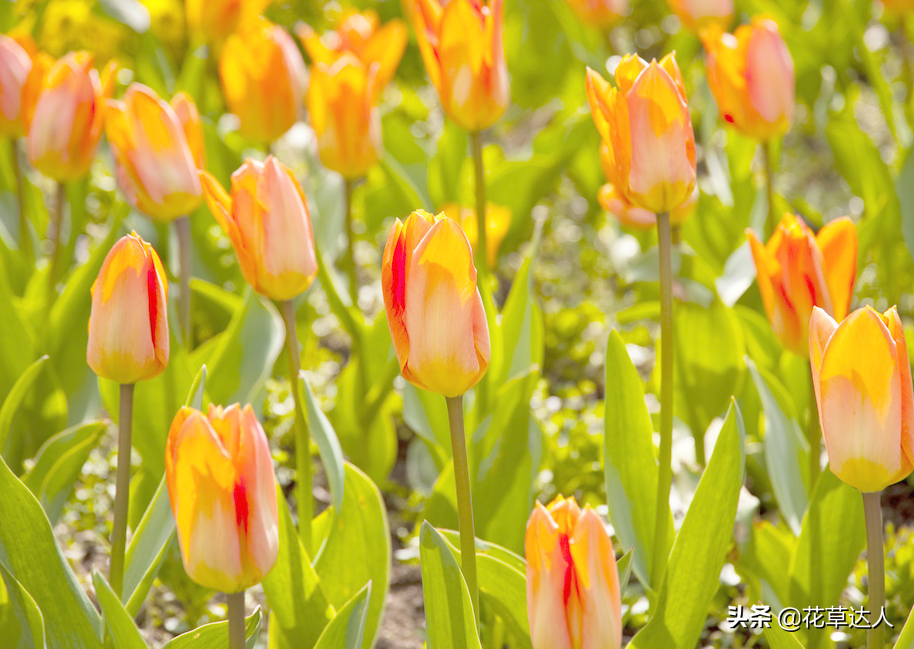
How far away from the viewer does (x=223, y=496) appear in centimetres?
87

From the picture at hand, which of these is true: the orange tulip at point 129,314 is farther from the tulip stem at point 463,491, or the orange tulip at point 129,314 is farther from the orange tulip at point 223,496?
the tulip stem at point 463,491

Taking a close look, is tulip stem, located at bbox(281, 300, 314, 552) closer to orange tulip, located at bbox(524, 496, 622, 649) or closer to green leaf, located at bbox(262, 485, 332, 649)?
green leaf, located at bbox(262, 485, 332, 649)

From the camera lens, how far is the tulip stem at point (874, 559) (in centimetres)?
100

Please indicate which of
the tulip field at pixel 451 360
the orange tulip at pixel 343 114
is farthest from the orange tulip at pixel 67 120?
the orange tulip at pixel 343 114

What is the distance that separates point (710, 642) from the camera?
5.47 ft

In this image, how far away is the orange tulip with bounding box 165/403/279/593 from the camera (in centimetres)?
87

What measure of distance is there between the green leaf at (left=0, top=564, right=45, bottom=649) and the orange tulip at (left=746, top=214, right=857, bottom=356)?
3.27ft

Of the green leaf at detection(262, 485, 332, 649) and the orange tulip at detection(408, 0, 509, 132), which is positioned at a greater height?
the orange tulip at detection(408, 0, 509, 132)

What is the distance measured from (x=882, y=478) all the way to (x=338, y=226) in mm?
1494

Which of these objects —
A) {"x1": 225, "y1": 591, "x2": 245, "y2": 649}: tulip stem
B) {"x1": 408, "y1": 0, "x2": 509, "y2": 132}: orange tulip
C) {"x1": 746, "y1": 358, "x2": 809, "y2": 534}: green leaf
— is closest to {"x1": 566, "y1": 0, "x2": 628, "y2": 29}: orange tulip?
{"x1": 408, "y1": 0, "x2": 509, "y2": 132}: orange tulip

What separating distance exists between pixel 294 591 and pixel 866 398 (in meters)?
0.74

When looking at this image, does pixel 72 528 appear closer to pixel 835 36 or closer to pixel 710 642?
pixel 710 642

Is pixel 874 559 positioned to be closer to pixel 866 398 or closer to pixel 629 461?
pixel 866 398

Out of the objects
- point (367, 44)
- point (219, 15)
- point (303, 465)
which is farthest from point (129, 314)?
point (219, 15)
